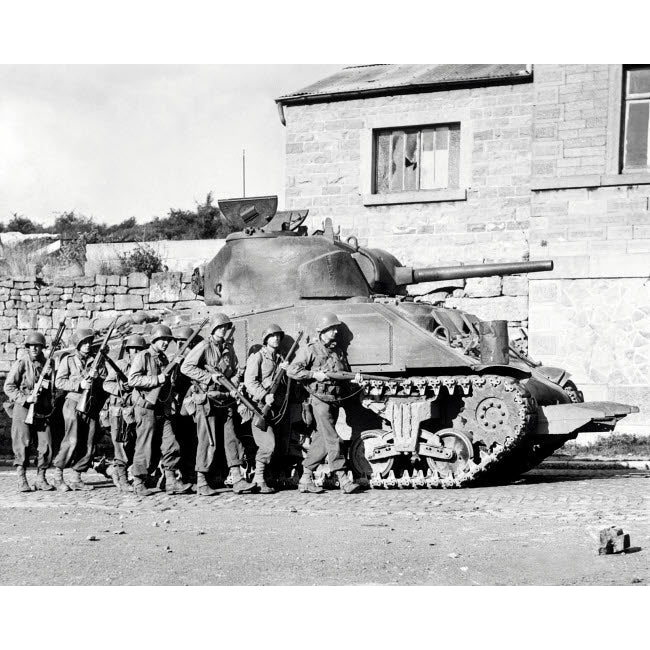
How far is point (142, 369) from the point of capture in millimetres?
12078

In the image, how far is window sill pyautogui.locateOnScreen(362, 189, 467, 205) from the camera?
19609mm

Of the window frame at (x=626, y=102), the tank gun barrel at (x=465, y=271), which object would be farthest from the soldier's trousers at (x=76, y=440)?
the window frame at (x=626, y=102)

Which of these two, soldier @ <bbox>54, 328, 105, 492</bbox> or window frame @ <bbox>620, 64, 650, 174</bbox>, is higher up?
window frame @ <bbox>620, 64, 650, 174</bbox>

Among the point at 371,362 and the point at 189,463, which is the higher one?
the point at 371,362

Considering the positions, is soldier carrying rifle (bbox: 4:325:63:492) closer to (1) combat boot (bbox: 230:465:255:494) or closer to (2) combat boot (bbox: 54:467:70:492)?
(2) combat boot (bbox: 54:467:70:492)

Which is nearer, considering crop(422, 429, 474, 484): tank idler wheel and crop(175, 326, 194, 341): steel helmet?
crop(422, 429, 474, 484): tank idler wheel

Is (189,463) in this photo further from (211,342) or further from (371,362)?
(371,362)

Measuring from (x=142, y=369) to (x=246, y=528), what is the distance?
3107mm

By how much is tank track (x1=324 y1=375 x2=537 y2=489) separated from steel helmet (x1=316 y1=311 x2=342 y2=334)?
757 millimetres

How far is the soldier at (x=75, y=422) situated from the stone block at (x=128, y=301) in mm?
7614

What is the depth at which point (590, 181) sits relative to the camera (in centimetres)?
1809

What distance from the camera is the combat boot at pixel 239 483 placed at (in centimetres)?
1200

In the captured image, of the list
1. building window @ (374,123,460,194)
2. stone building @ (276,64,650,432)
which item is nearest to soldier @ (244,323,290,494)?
stone building @ (276,64,650,432)

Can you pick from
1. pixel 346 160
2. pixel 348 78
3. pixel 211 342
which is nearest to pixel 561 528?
pixel 211 342
